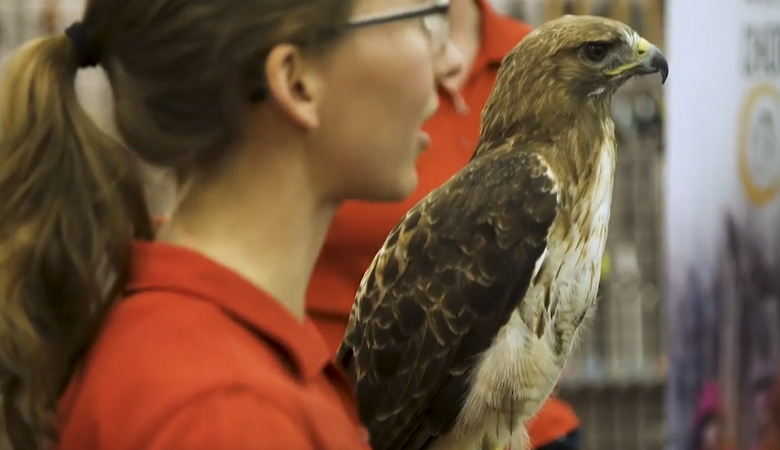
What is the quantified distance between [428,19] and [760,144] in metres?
0.87

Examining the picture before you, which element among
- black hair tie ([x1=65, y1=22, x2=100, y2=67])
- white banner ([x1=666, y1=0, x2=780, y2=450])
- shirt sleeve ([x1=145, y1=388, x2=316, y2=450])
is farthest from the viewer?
white banner ([x1=666, y1=0, x2=780, y2=450])

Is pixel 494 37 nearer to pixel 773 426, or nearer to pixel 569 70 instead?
pixel 569 70

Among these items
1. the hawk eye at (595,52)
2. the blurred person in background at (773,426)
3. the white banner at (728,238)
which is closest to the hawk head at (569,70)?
the hawk eye at (595,52)

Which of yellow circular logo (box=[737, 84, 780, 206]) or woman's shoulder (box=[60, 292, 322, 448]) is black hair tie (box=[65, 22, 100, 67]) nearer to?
woman's shoulder (box=[60, 292, 322, 448])

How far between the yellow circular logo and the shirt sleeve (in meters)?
0.98

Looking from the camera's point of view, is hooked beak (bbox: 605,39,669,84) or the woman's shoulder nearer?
the woman's shoulder

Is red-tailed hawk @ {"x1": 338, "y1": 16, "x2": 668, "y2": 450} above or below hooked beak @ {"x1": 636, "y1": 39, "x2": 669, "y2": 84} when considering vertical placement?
below

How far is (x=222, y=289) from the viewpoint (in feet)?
1.87

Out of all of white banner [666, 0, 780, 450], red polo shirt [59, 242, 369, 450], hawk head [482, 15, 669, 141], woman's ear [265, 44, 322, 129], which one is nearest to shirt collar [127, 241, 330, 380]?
red polo shirt [59, 242, 369, 450]

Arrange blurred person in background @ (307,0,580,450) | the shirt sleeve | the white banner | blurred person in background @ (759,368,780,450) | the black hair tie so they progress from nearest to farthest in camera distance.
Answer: the shirt sleeve, the black hair tie, blurred person in background @ (307,0,580,450), the white banner, blurred person in background @ (759,368,780,450)

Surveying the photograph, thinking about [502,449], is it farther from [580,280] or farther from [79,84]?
[79,84]

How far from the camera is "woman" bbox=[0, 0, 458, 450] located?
21.7 inches

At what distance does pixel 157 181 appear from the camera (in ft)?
2.08

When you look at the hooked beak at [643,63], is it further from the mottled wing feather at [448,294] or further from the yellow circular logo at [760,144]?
the yellow circular logo at [760,144]
